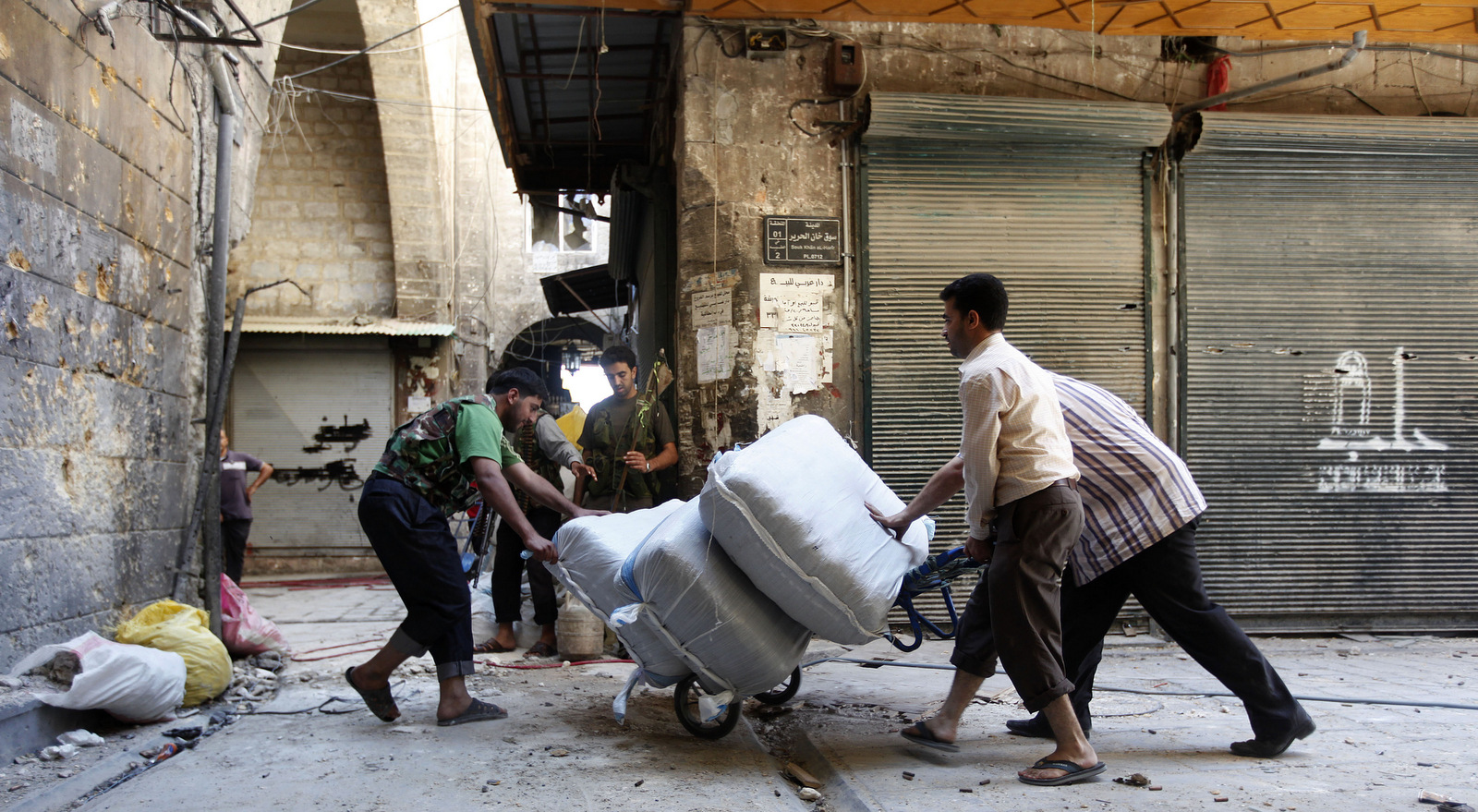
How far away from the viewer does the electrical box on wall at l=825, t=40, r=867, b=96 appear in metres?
5.54

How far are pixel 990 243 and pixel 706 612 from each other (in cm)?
349

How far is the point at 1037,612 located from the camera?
288 cm

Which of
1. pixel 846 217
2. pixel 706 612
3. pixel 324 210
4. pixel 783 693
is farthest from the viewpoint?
pixel 324 210

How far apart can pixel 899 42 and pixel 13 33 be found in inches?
173

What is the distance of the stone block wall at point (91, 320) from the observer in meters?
3.73

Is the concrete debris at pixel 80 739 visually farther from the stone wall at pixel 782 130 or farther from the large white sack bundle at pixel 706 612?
the stone wall at pixel 782 130

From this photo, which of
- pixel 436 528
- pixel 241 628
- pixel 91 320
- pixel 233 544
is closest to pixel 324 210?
pixel 233 544

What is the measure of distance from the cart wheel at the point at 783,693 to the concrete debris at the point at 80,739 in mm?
2492

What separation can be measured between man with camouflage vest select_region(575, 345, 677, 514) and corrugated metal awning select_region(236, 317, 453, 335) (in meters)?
6.23

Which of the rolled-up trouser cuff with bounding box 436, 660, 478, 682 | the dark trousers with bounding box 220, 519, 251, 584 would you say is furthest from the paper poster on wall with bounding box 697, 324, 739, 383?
the dark trousers with bounding box 220, 519, 251, 584

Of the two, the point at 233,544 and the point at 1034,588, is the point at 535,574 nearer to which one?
the point at 1034,588

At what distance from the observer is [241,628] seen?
16.9 ft

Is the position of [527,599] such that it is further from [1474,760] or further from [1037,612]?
[1474,760]

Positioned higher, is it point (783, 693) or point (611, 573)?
point (611, 573)
